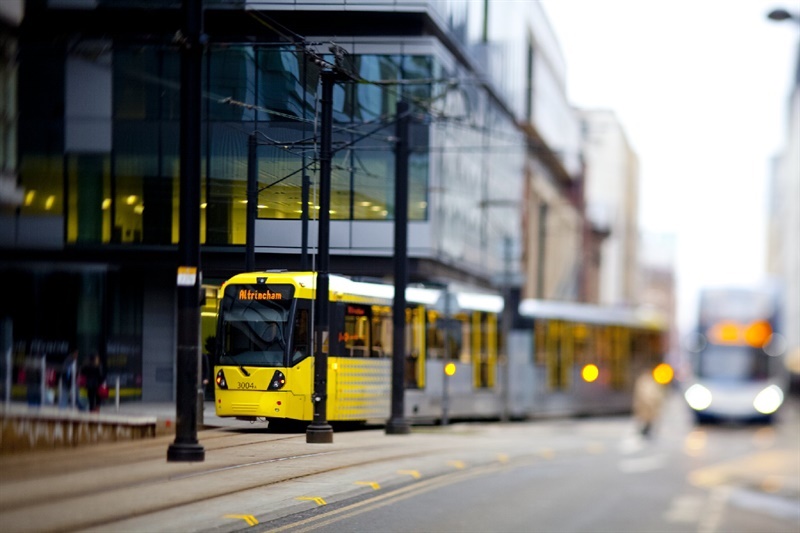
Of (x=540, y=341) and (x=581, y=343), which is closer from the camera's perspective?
(x=540, y=341)

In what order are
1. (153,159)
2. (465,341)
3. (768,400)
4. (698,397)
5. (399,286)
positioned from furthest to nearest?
(768,400) → (698,397) → (465,341) → (399,286) → (153,159)

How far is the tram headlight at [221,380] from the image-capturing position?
7.84 metres

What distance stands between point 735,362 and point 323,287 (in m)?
41.9

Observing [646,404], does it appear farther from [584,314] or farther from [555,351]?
[584,314]

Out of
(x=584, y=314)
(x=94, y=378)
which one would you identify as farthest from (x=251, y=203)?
(x=584, y=314)

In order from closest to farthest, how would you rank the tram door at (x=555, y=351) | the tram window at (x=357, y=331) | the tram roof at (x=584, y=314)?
the tram window at (x=357, y=331) → the tram door at (x=555, y=351) → the tram roof at (x=584, y=314)

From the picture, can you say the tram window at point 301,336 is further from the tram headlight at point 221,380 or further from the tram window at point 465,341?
the tram window at point 465,341

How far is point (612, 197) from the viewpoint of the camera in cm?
9656

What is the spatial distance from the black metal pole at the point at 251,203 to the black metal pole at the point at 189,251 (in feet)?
0.99

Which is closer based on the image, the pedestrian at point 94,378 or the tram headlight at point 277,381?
the tram headlight at point 277,381

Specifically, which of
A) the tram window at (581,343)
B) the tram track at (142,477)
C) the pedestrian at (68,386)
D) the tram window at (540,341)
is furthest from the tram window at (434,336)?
the tram window at (581,343)

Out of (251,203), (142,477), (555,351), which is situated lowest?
(142,477)

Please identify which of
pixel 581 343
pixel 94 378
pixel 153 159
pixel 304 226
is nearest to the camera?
pixel 304 226

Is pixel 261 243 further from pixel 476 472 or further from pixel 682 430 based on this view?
pixel 682 430
